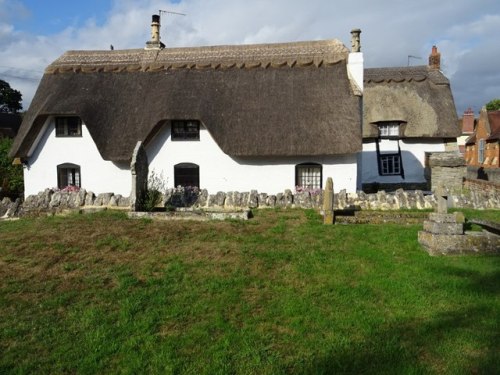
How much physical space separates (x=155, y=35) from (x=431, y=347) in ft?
63.2

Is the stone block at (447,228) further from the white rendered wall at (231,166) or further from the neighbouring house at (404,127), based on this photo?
the neighbouring house at (404,127)

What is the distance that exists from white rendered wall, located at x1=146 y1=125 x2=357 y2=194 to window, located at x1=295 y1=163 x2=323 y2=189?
270 millimetres

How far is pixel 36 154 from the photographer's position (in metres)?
17.8

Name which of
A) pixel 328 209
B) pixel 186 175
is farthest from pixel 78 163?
pixel 328 209

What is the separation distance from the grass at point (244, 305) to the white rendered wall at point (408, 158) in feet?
51.4

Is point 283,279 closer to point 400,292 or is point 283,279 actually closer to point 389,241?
point 400,292

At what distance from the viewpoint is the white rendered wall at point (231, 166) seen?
16.3 metres

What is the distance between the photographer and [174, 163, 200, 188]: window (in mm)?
17219

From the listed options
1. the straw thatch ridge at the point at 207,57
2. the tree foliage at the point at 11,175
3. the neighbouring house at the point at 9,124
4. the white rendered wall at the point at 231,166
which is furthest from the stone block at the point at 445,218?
the neighbouring house at the point at 9,124

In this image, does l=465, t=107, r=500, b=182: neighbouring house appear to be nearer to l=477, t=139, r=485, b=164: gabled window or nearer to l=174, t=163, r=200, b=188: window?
l=477, t=139, r=485, b=164: gabled window

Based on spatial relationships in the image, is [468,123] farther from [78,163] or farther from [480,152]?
[78,163]

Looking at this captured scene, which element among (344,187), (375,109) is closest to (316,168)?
(344,187)

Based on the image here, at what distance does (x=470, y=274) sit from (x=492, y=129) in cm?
3232

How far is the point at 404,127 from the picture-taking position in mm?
23969
